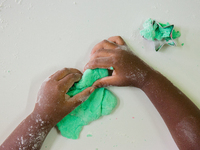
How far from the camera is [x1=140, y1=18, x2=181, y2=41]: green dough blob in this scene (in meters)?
0.75

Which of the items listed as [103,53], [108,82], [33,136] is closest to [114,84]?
[108,82]

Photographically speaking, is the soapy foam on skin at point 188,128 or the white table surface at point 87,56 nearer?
the soapy foam on skin at point 188,128

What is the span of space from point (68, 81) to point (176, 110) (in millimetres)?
473

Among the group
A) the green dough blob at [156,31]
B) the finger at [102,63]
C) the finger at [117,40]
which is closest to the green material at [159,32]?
the green dough blob at [156,31]

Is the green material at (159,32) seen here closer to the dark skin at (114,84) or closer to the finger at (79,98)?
the dark skin at (114,84)

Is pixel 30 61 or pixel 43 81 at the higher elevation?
pixel 30 61

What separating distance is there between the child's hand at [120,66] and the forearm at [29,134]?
0.29 metres

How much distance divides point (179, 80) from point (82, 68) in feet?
1.57

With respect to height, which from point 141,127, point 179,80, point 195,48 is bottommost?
point 141,127

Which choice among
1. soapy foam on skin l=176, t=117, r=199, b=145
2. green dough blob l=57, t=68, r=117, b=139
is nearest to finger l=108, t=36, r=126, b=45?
green dough blob l=57, t=68, r=117, b=139

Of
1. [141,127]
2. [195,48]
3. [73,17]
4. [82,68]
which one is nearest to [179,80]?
[195,48]

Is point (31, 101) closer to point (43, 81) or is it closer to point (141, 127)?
point (43, 81)

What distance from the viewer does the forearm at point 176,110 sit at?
25.8 inches

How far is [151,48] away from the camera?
2.62ft
